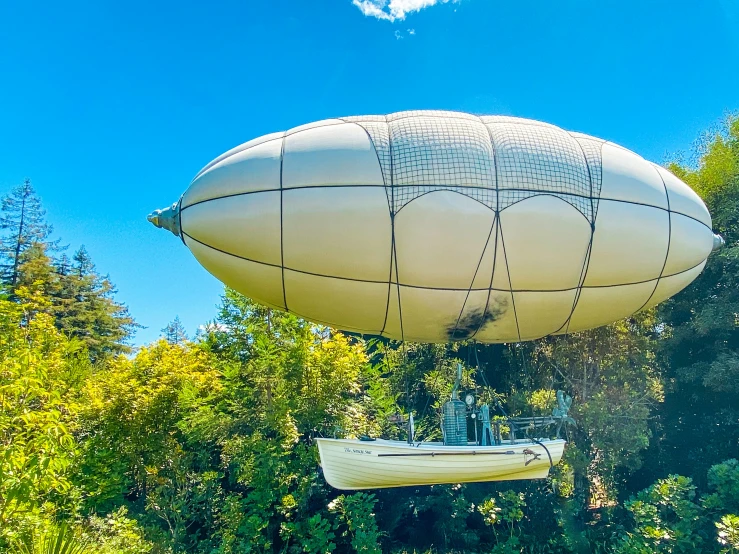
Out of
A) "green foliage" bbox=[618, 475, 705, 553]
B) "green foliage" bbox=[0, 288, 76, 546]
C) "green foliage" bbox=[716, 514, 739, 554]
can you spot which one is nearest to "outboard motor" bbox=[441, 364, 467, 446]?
"green foliage" bbox=[0, 288, 76, 546]

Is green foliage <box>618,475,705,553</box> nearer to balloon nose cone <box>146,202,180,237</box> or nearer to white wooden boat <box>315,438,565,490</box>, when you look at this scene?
white wooden boat <box>315,438,565,490</box>

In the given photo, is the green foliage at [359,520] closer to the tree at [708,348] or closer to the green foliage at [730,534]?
the green foliage at [730,534]

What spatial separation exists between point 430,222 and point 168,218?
113 inches

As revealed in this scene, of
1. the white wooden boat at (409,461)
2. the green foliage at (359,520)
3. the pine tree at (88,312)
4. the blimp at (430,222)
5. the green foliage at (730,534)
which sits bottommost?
the green foliage at (359,520)

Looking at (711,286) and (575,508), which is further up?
(711,286)

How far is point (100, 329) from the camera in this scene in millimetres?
30938

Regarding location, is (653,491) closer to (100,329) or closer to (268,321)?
(268,321)

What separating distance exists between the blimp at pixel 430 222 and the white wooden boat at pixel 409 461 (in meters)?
1.25

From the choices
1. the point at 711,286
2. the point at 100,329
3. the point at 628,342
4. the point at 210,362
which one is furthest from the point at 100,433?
the point at 100,329

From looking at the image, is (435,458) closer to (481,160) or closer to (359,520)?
(481,160)

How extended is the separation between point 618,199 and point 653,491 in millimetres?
6639

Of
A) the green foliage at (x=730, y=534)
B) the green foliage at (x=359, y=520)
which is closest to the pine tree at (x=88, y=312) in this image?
the green foliage at (x=359, y=520)

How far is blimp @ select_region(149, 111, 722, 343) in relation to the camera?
4273 millimetres

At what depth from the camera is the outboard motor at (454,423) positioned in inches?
182
